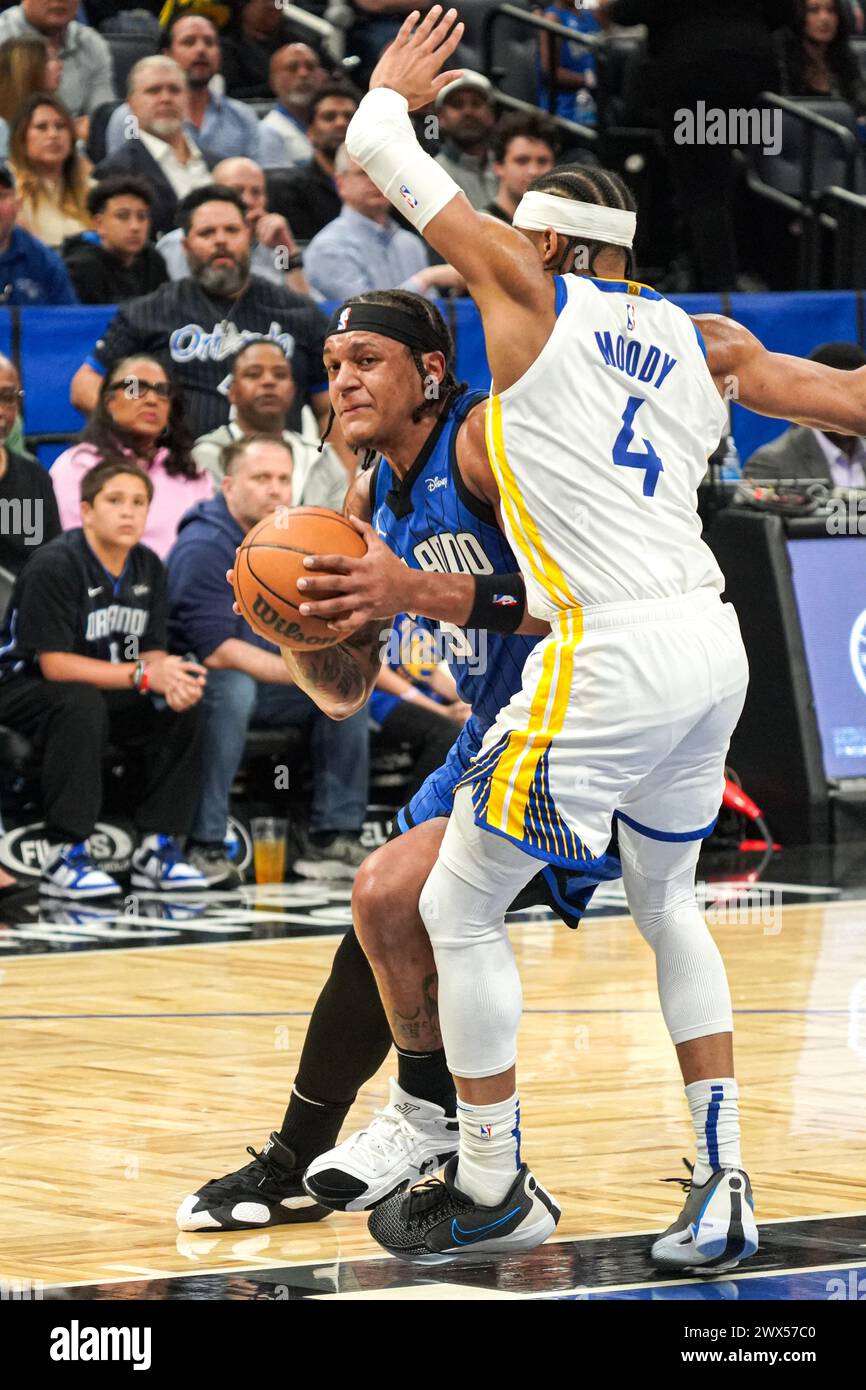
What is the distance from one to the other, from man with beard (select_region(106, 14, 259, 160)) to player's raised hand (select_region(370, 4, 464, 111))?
25.0 ft

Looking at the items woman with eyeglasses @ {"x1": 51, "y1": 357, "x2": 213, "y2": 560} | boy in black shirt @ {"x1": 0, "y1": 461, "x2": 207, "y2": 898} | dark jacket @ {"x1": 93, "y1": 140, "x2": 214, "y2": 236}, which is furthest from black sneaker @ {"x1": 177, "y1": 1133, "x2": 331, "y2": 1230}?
dark jacket @ {"x1": 93, "y1": 140, "x2": 214, "y2": 236}

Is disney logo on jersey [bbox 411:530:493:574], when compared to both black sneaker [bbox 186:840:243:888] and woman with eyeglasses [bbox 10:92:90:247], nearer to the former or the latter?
black sneaker [bbox 186:840:243:888]

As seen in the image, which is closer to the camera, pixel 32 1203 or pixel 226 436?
pixel 32 1203

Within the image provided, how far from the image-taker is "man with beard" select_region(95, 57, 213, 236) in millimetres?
10984

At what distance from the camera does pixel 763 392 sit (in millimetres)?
4438

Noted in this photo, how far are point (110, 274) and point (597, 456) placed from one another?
6.88 metres

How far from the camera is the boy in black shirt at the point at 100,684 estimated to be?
8.78m

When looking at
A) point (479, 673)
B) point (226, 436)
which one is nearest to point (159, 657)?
point (226, 436)

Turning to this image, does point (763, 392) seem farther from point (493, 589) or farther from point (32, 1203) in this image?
point (32, 1203)

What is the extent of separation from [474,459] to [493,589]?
29cm

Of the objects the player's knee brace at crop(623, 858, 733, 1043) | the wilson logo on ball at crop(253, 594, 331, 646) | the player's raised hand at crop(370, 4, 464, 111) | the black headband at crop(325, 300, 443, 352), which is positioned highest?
the player's raised hand at crop(370, 4, 464, 111)

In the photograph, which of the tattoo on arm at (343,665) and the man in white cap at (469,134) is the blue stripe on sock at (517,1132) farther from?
the man in white cap at (469,134)

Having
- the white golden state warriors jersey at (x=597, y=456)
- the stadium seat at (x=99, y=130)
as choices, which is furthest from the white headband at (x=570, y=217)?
the stadium seat at (x=99, y=130)

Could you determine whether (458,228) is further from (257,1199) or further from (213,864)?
(213,864)
